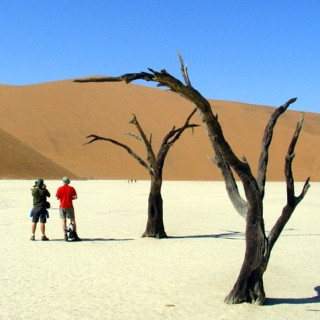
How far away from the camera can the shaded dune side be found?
54.4 metres

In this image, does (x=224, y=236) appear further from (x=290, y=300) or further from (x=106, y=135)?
(x=106, y=135)

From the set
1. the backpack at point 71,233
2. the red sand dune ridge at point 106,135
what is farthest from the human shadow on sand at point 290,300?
the red sand dune ridge at point 106,135

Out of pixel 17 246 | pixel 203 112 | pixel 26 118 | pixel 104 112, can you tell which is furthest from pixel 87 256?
pixel 104 112

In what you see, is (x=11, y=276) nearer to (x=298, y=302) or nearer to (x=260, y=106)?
Result: (x=298, y=302)

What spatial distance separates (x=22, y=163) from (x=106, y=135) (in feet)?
83.4

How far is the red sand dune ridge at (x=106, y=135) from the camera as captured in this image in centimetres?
6454

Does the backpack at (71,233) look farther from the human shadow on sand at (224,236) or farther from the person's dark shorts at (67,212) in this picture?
the human shadow on sand at (224,236)

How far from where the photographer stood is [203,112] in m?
6.77

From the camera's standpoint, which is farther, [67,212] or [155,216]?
[155,216]

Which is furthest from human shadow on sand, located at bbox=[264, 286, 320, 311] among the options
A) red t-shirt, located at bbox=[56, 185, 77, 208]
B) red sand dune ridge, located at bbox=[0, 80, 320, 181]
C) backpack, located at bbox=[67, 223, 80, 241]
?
red sand dune ridge, located at bbox=[0, 80, 320, 181]

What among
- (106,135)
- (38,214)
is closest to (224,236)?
(38,214)

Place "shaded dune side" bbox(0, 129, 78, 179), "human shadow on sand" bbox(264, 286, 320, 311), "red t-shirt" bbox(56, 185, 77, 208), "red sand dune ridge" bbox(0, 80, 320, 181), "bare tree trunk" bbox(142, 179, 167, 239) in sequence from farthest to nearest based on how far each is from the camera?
"red sand dune ridge" bbox(0, 80, 320, 181), "shaded dune side" bbox(0, 129, 78, 179), "bare tree trunk" bbox(142, 179, 167, 239), "red t-shirt" bbox(56, 185, 77, 208), "human shadow on sand" bbox(264, 286, 320, 311)

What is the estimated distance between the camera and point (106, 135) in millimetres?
81062

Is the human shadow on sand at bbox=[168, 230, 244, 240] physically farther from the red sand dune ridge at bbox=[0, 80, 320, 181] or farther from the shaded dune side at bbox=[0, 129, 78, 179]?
the red sand dune ridge at bbox=[0, 80, 320, 181]
